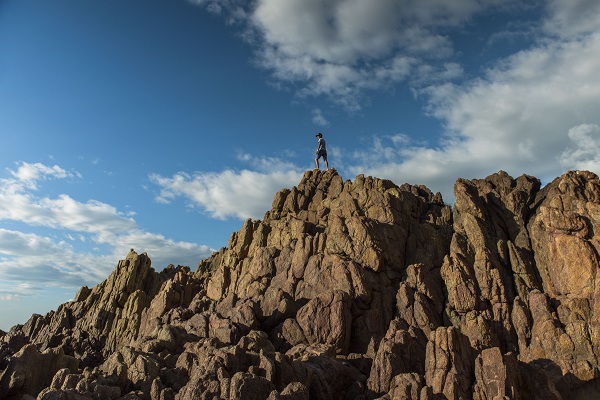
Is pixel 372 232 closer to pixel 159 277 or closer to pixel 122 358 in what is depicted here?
pixel 122 358

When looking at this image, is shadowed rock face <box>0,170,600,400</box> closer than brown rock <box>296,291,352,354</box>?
Yes

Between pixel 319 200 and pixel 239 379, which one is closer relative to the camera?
pixel 239 379

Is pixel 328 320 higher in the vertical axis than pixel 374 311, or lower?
lower

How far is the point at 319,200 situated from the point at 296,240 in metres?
14.7

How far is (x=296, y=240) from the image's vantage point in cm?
6944

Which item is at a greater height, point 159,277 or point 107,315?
point 159,277

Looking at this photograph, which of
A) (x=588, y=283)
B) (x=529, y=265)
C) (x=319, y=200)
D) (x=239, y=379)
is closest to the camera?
(x=239, y=379)

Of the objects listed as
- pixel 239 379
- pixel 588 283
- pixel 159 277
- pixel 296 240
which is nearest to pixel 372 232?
pixel 296 240

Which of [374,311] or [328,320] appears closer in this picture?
[328,320]

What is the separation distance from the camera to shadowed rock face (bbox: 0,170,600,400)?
38.8 meters

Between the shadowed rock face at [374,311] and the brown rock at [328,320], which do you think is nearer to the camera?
the shadowed rock face at [374,311]

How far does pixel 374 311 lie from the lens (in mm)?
54750

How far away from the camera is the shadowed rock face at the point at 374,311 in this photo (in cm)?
3884

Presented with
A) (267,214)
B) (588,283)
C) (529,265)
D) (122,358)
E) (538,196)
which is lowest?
(122,358)
